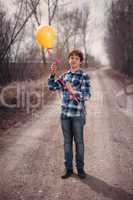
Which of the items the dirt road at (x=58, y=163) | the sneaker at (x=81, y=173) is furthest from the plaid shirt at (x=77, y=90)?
the dirt road at (x=58, y=163)

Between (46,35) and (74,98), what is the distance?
1.05m

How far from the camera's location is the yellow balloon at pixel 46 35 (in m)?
6.24

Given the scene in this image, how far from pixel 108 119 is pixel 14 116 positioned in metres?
2.93

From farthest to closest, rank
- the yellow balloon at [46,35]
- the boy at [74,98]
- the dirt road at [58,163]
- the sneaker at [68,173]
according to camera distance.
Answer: the sneaker at [68,173] → the boy at [74,98] → the yellow balloon at [46,35] → the dirt road at [58,163]

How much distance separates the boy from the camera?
6375mm

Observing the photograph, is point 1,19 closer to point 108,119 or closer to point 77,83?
point 108,119

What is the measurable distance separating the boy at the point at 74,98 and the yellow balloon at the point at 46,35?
355 millimetres

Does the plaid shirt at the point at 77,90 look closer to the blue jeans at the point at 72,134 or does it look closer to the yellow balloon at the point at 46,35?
the blue jeans at the point at 72,134

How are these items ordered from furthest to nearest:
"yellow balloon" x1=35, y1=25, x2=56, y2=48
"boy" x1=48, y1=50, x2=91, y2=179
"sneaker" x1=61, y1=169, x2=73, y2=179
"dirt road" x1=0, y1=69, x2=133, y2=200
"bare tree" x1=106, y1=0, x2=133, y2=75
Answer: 1. "bare tree" x1=106, y1=0, x2=133, y2=75
2. "sneaker" x1=61, y1=169, x2=73, y2=179
3. "boy" x1=48, y1=50, x2=91, y2=179
4. "yellow balloon" x1=35, y1=25, x2=56, y2=48
5. "dirt road" x1=0, y1=69, x2=133, y2=200

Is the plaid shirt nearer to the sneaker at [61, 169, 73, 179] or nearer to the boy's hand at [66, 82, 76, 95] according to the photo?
the boy's hand at [66, 82, 76, 95]

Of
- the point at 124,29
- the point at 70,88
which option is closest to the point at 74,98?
the point at 70,88

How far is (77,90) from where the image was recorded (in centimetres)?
642

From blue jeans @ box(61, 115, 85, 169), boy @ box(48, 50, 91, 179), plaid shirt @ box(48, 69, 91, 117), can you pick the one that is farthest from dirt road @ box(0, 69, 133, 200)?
plaid shirt @ box(48, 69, 91, 117)

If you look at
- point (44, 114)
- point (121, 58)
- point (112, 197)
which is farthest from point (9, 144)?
point (121, 58)
